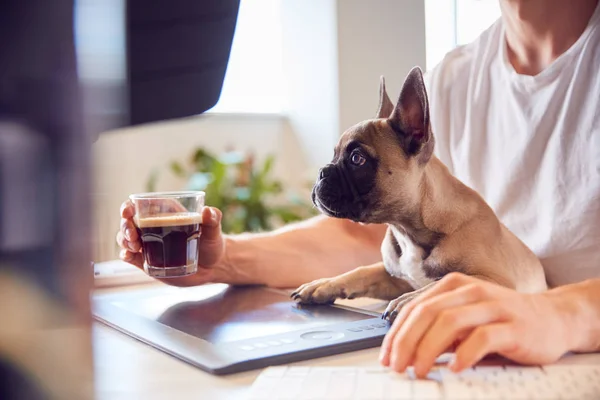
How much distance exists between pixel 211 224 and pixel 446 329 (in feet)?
2.01

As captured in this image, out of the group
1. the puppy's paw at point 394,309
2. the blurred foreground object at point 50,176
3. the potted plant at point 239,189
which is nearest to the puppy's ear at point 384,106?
the puppy's paw at point 394,309

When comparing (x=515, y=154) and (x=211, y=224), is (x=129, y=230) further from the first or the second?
(x=515, y=154)

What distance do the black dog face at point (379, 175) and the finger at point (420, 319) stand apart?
1.27 ft

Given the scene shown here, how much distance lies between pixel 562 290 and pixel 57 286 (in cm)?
63

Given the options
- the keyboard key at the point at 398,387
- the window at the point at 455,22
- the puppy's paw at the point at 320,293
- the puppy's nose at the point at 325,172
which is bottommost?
the puppy's paw at the point at 320,293

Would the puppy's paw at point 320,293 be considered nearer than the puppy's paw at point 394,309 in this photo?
No

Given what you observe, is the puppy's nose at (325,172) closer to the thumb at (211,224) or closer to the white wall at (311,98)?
the thumb at (211,224)

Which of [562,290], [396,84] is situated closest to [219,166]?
[396,84]

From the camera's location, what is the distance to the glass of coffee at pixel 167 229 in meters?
0.99

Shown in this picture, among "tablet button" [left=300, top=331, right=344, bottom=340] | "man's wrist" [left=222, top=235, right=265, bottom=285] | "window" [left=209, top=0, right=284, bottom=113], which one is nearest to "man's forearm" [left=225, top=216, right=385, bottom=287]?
"man's wrist" [left=222, top=235, right=265, bottom=285]

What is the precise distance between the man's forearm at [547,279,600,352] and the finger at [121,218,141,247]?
628mm

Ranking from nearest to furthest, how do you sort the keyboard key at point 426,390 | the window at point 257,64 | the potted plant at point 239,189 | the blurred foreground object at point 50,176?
the blurred foreground object at point 50,176 < the keyboard key at point 426,390 < the potted plant at point 239,189 < the window at point 257,64

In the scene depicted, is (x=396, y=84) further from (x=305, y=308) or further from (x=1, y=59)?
(x=1, y=59)

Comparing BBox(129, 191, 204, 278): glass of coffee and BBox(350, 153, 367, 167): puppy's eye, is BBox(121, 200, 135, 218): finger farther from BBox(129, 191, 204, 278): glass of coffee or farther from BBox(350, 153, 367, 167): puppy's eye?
BBox(350, 153, 367, 167): puppy's eye
